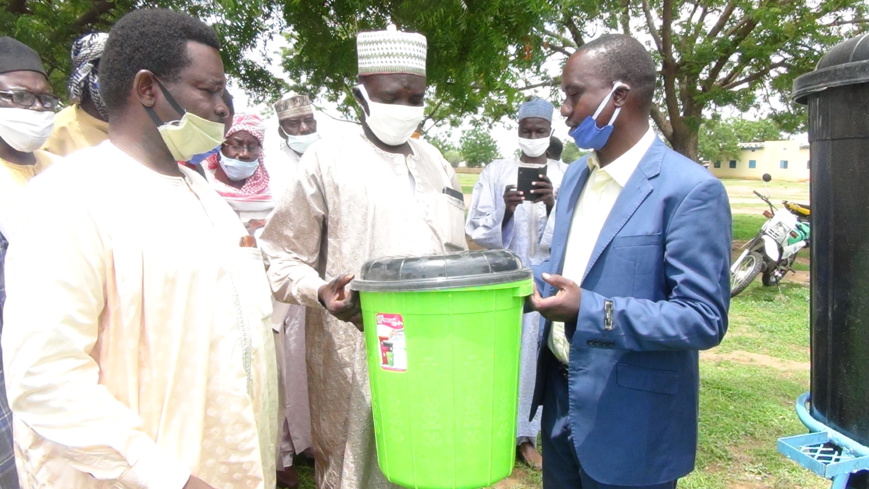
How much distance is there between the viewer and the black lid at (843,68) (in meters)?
1.55

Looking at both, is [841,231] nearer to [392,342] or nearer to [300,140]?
[392,342]

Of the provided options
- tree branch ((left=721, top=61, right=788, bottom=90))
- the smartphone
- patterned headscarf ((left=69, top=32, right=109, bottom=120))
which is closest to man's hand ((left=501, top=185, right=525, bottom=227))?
the smartphone

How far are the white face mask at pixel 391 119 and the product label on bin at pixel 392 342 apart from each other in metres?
0.87

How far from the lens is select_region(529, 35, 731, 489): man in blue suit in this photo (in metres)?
1.69

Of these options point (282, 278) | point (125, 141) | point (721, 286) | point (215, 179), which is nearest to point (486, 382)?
point (721, 286)

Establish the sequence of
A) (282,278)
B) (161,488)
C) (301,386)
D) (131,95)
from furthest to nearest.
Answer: (301,386) < (282,278) < (131,95) < (161,488)

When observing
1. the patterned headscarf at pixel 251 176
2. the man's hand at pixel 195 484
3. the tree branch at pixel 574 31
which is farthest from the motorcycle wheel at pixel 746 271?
the man's hand at pixel 195 484

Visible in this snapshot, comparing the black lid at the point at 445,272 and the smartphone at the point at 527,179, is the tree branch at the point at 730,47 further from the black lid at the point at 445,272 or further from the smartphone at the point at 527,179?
the black lid at the point at 445,272

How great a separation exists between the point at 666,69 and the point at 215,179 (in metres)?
9.26

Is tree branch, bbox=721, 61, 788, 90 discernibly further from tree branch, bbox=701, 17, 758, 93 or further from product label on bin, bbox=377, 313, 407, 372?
product label on bin, bbox=377, 313, 407, 372

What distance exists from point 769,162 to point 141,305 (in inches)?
2868

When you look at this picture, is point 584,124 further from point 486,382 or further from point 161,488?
point 161,488

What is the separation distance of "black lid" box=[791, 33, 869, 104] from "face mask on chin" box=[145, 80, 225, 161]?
5.48 ft

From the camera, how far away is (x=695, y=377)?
1947mm
